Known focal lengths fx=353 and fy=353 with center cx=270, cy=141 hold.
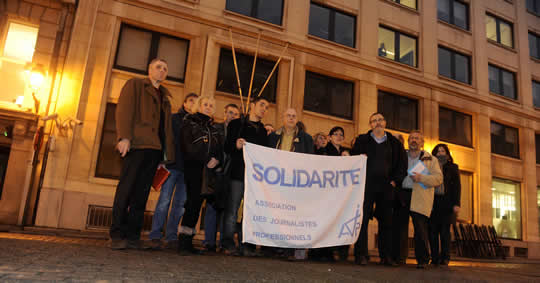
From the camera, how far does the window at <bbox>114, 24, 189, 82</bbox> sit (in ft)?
34.2

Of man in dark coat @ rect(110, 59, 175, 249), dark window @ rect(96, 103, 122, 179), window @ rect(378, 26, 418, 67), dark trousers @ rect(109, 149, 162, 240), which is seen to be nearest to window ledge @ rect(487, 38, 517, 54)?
window @ rect(378, 26, 418, 67)

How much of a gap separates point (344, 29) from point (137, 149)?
1134 centimetres

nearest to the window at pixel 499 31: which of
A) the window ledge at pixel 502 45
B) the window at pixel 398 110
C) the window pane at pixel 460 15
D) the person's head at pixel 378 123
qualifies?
the window ledge at pixel 502 45

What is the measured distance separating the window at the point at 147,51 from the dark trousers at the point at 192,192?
6798mm

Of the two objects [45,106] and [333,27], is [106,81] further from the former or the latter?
[333,27]

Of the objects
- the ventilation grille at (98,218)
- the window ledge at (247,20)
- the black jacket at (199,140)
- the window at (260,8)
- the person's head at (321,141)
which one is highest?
the window at (260,8)

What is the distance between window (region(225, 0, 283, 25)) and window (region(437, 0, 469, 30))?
8.26 m

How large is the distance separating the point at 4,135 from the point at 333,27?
1106 cm

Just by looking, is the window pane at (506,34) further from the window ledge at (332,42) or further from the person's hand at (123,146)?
the person's hand at (123,146)

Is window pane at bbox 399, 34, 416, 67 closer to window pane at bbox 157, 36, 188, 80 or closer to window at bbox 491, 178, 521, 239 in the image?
window at bbox 491, 178, 521, 239

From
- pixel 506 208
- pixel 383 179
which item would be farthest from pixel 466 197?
pixel 383 179

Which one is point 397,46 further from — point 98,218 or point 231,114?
point 98,218

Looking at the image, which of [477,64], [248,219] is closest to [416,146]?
[248,219]

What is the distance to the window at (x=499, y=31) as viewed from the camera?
1755cm
